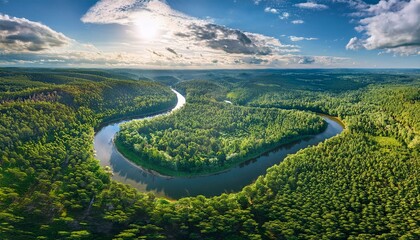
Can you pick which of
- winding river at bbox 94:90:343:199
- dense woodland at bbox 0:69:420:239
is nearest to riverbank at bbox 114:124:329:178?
winding river at bbox 94:90:343:199

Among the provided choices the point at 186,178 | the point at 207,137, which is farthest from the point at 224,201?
the point at 207,137

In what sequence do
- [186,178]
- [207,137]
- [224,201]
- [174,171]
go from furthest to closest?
[207,137]
[174,171]
[186,178]
[224,201]

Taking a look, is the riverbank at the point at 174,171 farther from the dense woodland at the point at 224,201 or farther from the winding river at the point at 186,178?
the dense woodland at the point at 224,201

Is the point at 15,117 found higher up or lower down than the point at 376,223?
higher up

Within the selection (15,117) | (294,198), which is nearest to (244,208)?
(294,198)

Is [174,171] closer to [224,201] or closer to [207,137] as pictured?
[224,201]

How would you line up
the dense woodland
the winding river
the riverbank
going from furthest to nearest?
the riverbank, the winding river, the dense woodland

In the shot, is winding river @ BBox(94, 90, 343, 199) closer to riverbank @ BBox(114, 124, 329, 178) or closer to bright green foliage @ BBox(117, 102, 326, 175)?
riverbank @ BBox(114, 124, 329, 178)

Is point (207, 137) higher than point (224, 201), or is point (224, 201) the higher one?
point (207, 137)

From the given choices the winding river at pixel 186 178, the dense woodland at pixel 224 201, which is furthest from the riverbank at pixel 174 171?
the dense woodland at pixel 224 201

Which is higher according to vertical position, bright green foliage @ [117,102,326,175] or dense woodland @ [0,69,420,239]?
bright green foliage @ [117,102,326,175]

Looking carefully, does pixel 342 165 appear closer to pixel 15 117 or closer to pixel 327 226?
pixel 327 226
